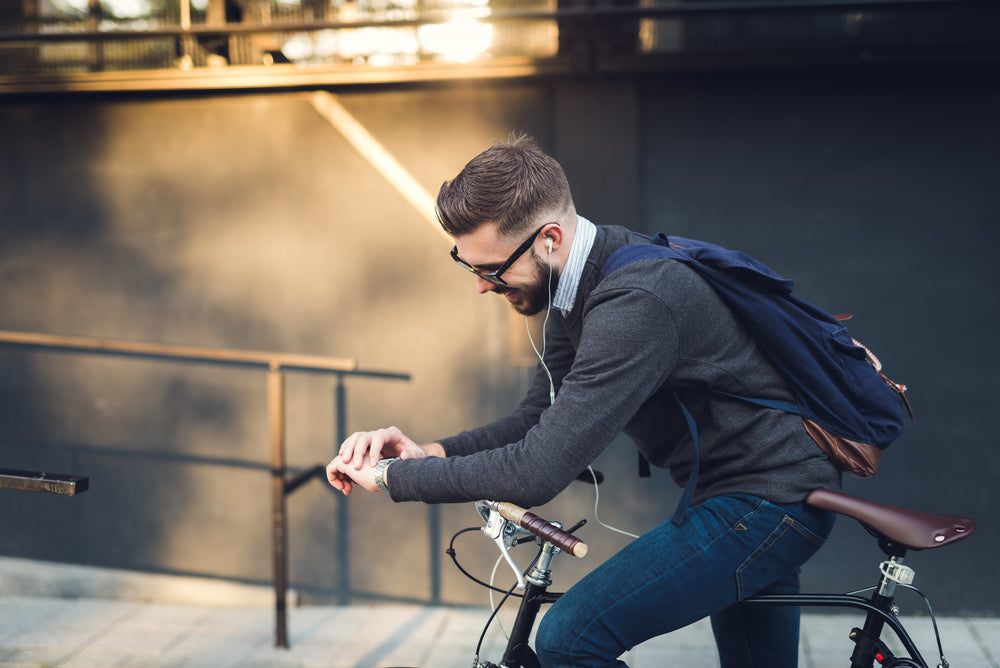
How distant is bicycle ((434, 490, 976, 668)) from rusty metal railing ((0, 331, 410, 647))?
73.0 inches

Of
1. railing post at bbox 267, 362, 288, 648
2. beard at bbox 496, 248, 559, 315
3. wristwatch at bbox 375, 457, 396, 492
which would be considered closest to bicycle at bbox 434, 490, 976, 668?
wristwatch at bbox 375, 457, 396, 492

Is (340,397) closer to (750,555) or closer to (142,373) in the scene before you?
(142,373)

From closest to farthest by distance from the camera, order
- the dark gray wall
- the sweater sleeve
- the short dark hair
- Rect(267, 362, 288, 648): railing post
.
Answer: the sweater sleeve < the short dark hair < Rect(267, 362, 288, 648): railing post < the dark gray wall

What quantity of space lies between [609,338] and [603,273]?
0.25 metres

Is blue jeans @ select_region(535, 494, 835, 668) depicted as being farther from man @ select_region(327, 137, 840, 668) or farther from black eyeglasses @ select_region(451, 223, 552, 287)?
black eyeglasses @ select_region(451, 223, 552, 287)

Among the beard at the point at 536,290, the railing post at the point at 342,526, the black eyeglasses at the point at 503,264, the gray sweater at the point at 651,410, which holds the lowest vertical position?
the railing post at the point at 342,526

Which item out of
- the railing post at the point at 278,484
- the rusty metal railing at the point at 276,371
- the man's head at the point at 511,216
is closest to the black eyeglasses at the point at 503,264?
the man's head at the point at 511,216

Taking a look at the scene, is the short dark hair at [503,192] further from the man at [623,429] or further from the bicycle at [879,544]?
the bicycle at [879,544]

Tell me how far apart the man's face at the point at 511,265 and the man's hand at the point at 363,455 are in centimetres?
45

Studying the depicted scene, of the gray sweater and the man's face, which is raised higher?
the man's face

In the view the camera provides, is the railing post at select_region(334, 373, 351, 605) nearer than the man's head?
No

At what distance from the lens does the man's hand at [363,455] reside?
181 cm

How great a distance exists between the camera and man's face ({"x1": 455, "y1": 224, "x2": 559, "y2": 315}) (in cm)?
180

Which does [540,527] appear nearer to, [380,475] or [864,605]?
[380,475]
